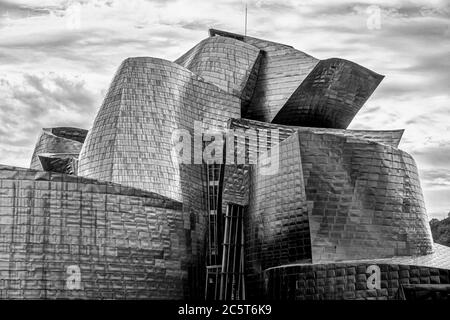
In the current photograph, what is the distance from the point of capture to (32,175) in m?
37.3

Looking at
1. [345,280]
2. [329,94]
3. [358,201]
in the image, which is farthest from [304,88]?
[345,280]

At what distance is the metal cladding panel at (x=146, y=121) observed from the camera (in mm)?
42312

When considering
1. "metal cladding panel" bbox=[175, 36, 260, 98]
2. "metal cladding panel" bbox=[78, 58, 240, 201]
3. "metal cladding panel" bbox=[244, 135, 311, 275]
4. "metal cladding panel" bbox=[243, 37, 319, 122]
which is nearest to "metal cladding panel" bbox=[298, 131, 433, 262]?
"metal cladding panel" bbox=[244, 135, 311, 275]

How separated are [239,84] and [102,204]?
42.8 feet

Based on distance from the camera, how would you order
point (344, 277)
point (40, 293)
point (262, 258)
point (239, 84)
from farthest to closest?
point (239, 84)
point (262, 258)
point (40, 293)
point (344, 277)

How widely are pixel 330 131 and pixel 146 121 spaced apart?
Answer: 929cm

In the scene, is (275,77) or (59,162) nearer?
(275,77)

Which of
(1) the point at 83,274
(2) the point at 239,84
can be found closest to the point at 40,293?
(1) the point at 83,274

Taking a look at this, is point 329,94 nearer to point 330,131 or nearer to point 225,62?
point 330,131

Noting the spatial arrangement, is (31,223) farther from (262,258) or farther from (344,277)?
(344,277)

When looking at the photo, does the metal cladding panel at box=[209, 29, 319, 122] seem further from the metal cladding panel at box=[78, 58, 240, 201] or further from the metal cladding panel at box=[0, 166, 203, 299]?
the metal cladding panel at box=[0, 166, 203, 299]

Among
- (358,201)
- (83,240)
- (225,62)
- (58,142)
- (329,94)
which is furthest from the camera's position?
(58,142)

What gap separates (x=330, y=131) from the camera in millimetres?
47219

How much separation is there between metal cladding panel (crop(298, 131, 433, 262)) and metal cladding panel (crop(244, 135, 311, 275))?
44 cm
